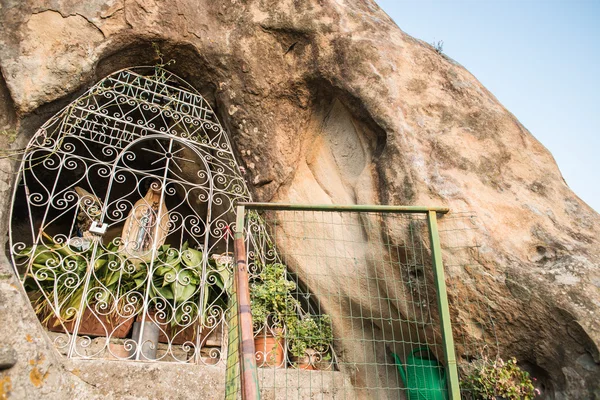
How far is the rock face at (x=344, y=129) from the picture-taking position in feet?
11.0

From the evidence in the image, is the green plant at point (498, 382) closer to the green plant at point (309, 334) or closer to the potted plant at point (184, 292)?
the green plant at point (309, 334)

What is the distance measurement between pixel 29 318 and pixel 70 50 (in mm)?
2280

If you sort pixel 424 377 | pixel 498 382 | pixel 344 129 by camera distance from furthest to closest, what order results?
pixel 344 129, pixel 424 377, pixel 498 382

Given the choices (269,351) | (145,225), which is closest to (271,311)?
(269,351)

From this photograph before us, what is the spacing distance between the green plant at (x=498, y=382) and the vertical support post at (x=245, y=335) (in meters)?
1.72

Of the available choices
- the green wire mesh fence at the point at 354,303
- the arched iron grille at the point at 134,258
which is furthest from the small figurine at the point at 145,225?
the green wire mesh fence at the point at 354,303

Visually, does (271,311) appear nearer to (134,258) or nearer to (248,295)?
(134,258)

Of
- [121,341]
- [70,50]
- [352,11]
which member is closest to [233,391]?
[121,341]

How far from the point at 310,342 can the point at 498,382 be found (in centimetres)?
146

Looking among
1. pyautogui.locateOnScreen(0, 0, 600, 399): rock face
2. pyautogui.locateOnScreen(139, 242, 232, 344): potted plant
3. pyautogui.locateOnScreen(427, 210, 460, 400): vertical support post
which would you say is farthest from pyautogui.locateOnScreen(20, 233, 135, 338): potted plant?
pyautogui.locateOnScreen(427, 210, 460, 400): vertical support post

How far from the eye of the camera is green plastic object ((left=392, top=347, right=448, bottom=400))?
3580 mm

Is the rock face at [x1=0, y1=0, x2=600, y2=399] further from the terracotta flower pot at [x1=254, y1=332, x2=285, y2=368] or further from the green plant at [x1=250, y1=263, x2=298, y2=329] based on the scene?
the terracotta flower pot at [x1=254, y1=332, x2=285, y2=368]

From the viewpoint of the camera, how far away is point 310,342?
412cm

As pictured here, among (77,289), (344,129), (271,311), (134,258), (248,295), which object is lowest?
(248,295)
